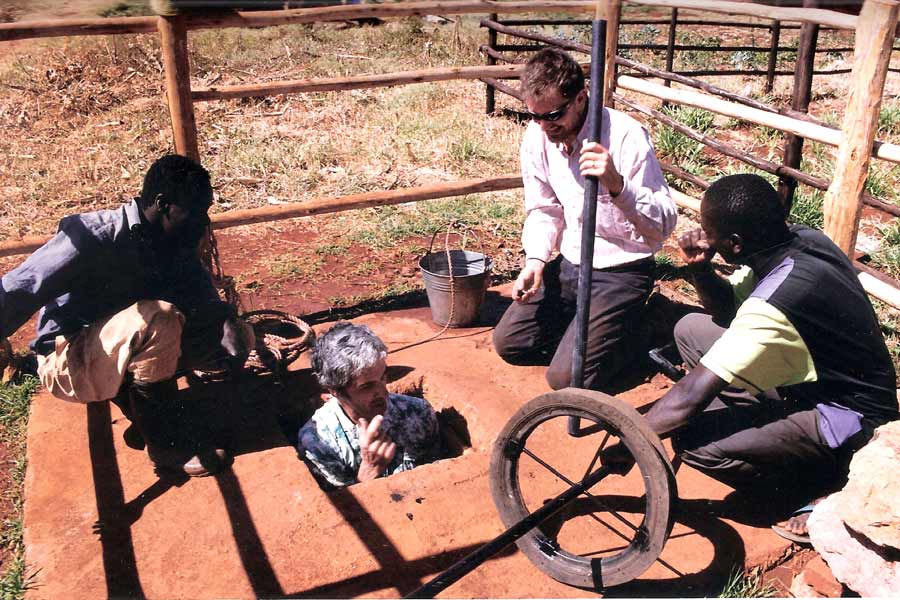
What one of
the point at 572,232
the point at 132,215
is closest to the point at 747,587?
the point at 572,232

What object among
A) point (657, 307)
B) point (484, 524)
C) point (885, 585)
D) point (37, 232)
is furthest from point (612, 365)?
point (37, 232)

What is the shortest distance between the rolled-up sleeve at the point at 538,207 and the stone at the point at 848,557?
6.02 ft

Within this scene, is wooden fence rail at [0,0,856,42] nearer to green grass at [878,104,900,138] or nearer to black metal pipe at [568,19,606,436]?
black metal pipe at [568,19,606,436]

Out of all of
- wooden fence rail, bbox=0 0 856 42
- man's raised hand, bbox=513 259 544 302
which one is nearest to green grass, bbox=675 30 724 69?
wooden fence rail, bbox=0 0 856 42

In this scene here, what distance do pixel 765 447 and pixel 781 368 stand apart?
361 mm

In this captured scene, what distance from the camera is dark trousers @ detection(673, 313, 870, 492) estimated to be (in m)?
2.88

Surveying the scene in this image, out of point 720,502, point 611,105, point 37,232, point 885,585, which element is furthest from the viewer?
point 37,232

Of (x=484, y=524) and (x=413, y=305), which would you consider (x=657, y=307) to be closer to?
(x=413, y=305)

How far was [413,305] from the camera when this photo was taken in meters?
5.04

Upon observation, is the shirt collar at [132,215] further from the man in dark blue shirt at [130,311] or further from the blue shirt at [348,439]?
the blue shirt at [348,439]

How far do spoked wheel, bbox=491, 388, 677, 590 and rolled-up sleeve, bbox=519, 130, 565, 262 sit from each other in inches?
40.0

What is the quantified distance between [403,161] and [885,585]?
18.8 feet

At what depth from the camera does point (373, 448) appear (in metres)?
3.19

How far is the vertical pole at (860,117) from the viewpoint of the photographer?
3.45 m
